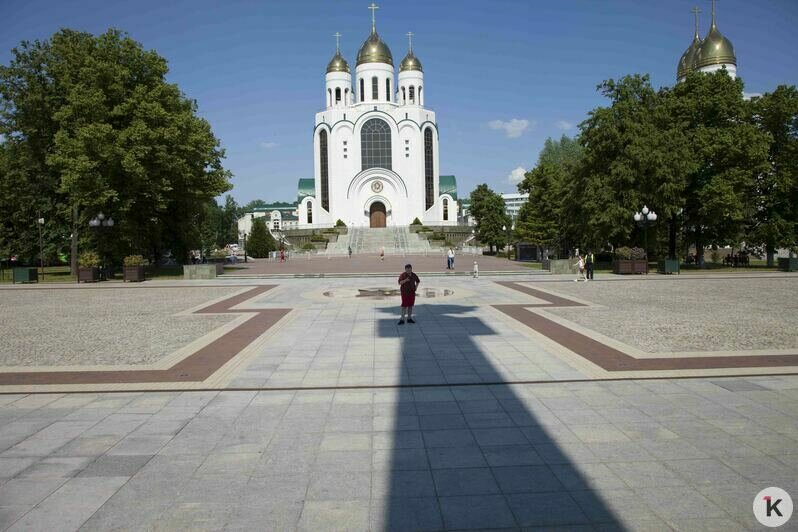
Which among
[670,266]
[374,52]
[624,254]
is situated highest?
[374,52]

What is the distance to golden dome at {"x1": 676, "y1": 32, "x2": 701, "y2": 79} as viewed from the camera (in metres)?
61.9

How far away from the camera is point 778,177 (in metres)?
34.3

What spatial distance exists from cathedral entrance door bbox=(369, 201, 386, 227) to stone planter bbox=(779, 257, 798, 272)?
58.4 m

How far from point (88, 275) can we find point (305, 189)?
212 feet

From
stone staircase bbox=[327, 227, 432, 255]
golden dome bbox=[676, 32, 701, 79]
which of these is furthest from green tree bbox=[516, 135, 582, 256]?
golden dome bbox=[676, 32, 701, 79]

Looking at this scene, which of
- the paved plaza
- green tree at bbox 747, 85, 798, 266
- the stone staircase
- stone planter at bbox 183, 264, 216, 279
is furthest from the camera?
the stone staircase

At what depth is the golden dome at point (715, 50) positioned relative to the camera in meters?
59.1

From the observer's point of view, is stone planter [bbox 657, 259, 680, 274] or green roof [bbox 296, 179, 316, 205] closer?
stone planter [bbox 657, 259, 680, 274]

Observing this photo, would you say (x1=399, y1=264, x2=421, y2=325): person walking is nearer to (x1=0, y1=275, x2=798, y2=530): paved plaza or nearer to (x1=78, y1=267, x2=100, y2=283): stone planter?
(x1=0, y1=275, x2=798, y2=530): paved plaza

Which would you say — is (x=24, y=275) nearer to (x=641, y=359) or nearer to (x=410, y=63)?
(x=641, y=359)

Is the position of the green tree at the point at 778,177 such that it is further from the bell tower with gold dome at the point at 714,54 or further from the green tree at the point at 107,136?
the green tree at the point at 107,136

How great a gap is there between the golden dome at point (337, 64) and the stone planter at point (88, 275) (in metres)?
66.5

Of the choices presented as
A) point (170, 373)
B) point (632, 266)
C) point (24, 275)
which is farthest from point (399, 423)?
point (24, 275)

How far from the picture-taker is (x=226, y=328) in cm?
1352
